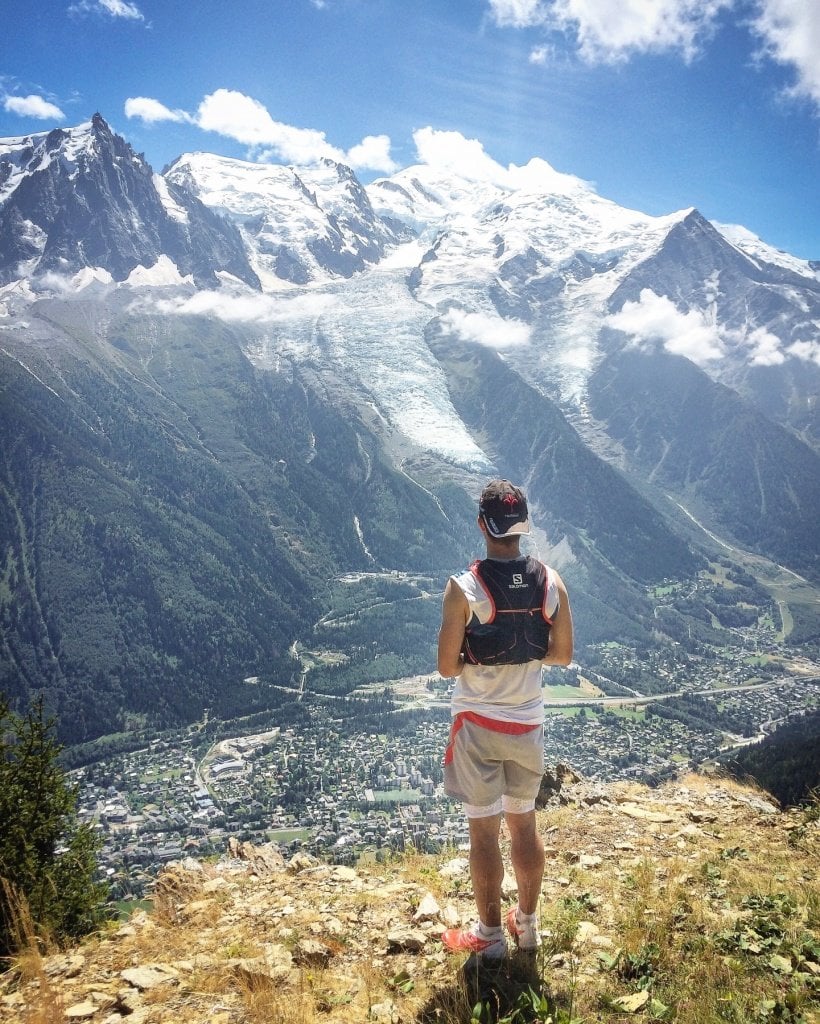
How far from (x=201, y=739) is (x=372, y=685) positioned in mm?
27789

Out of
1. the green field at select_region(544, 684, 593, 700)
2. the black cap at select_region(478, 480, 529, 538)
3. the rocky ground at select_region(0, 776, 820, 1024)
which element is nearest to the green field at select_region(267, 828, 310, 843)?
the rocky ground at select_region(0, 776, 820, 1024)

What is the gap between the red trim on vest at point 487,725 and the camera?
5.05 meters

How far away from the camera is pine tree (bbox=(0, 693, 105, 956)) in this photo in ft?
28.8

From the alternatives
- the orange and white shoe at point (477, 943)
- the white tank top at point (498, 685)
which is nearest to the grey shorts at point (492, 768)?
the white tank top at point (498, 685)

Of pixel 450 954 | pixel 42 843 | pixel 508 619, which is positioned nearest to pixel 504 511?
pixel 508 619

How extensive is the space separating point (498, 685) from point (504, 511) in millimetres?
1466

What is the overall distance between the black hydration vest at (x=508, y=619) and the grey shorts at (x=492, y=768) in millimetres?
642

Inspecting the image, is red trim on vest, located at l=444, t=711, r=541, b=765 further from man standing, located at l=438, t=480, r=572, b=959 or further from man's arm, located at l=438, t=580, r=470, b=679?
man's arm, located at l=438, t=580, r=470, b=679

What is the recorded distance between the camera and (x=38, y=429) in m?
166

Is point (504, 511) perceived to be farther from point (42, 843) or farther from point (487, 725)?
point (42, 843)

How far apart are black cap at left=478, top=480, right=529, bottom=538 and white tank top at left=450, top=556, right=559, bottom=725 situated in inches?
17.6

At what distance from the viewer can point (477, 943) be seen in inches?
210

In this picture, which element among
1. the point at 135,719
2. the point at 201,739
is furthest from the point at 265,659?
the point at 201,739

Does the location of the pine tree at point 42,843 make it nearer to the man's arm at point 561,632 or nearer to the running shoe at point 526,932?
the running shoe at point 526,932
